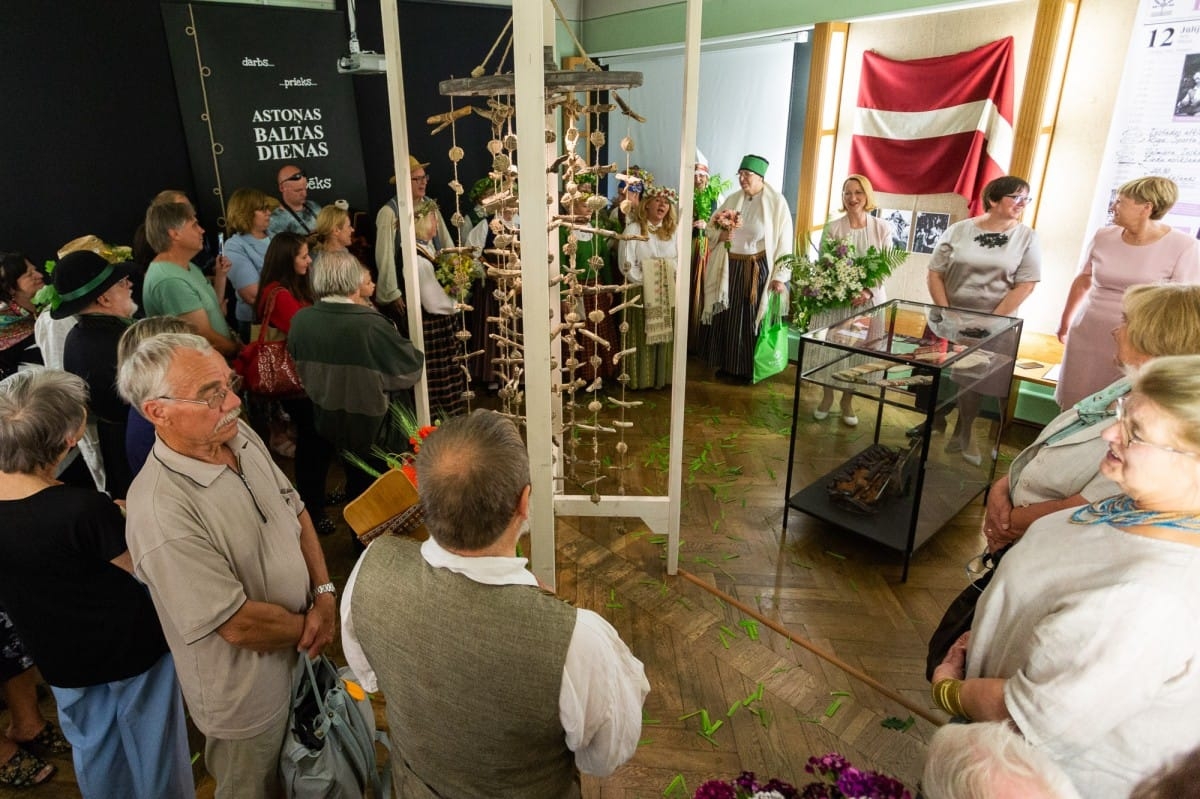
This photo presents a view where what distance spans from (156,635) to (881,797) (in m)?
1.78

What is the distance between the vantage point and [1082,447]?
6.29ft

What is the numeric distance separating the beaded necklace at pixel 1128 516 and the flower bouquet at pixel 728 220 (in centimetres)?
442

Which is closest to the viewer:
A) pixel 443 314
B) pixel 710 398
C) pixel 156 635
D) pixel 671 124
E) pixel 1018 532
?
pixel 156 635

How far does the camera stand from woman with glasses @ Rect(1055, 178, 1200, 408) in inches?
140

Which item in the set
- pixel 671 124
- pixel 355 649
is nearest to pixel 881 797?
pixel 355 649

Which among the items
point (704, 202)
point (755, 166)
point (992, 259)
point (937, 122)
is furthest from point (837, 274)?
point (704, 202)

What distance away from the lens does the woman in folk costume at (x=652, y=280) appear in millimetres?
5246

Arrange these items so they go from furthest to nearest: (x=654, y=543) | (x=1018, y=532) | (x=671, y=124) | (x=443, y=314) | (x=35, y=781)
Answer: (x=671, y=124) < (x=443, y=314) < (x=654, y=543) < (x=35, y=781) < (x=1018, y=532)

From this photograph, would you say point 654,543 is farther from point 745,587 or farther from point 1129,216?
point 1129,216

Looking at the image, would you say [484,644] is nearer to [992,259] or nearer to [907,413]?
[907,413]

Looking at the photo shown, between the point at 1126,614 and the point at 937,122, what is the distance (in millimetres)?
5012

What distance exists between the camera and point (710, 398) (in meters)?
5.76

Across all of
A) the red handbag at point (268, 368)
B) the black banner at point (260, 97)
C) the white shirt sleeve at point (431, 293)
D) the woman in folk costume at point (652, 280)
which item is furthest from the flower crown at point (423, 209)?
the black banner at point (260, 97)

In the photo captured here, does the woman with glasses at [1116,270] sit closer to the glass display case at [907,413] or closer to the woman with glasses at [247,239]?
the glass display case at [907,413]
